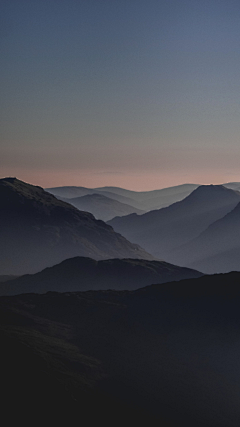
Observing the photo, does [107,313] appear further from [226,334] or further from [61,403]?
[61,403]

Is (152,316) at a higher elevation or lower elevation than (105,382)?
higher

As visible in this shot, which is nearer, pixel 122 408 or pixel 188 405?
pixel 122 408

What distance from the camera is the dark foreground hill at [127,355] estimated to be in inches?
3327

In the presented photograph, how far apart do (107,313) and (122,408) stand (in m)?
62.3

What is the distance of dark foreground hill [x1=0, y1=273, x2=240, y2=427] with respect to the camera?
84500 mm

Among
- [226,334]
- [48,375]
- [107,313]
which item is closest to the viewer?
[48,375]

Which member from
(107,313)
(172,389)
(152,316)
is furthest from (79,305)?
(172,389)

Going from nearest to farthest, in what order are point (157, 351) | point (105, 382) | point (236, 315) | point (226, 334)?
1. point (105, 382)
2. point (157, 351)
3. point (226, 334)
4. point (236, 315)

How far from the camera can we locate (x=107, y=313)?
481 feet

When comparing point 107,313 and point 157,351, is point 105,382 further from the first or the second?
point 107,313

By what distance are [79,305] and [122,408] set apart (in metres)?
71.8

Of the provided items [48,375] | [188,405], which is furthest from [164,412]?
[48,375]

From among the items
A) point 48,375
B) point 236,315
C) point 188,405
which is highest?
point 236,315

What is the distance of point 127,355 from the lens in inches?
4464
